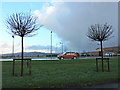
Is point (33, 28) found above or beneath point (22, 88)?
above

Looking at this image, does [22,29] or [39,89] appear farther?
[22,29]

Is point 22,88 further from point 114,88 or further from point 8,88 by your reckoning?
point 114,88

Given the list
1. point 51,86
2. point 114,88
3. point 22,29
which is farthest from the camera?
point 22,29

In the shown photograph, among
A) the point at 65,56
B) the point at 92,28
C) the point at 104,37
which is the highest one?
the point at 92,28

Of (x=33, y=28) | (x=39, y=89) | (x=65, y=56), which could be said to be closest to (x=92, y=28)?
(x=33, y=28)

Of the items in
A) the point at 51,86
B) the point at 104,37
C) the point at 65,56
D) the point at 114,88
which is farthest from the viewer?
the point at 65,56

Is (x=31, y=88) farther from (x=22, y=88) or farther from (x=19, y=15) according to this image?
(x=19, y=15)

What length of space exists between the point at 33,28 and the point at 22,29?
74cm

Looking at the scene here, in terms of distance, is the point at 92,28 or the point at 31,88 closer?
the point at 31,88

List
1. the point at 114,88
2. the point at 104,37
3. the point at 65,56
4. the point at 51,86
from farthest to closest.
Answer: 1. the point at 65,56
2. the point at 104,37
3. the point at 51,86
4. the point at 114,88

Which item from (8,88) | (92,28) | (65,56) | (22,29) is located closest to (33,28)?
(22,29)

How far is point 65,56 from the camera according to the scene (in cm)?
2814

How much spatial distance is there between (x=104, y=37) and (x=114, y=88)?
19.0ft

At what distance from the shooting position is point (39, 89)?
486cm
